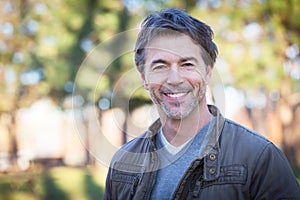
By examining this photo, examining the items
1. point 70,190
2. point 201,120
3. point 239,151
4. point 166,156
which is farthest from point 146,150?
point 70,190

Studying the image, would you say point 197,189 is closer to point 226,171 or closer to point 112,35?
point 226,171

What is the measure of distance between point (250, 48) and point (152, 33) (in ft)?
33.2

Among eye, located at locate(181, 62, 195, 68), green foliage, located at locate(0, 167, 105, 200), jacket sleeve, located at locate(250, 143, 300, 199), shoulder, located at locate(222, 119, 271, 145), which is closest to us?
jacket sleeve, located at locate(250, 143, 300, 199)

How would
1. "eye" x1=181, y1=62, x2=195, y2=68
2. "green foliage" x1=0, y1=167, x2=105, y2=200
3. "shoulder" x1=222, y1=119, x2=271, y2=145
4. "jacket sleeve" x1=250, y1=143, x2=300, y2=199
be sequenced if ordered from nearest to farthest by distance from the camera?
"jacket sleeve" x1=250, y1=143, x2=300, y2=199, "shoulder" x1=222, y1=119, x2=271, y2=145, "eye" x1=181, y1=62, x2=195, y2=68, "green foliage" x1=0, y1=167, x2=105, y2=200

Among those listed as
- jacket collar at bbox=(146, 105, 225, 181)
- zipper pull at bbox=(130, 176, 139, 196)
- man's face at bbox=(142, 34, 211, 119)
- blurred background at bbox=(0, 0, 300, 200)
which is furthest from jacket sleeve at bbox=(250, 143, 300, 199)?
blurred background at bbox=(0, 0, 300, 200)

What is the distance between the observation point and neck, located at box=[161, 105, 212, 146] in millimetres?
1960

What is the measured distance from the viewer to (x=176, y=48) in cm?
193

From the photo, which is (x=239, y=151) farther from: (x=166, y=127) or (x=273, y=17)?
(x=273, y=17)

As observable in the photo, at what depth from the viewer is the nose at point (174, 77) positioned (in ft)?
6.31

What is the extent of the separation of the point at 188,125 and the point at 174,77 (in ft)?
0.62

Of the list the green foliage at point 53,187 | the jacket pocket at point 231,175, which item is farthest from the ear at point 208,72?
the green foliage at point 53,187

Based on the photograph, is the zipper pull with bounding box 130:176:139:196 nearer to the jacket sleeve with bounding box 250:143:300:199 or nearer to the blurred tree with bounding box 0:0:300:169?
the jacket sleeve with bounding box 250:143:300:199

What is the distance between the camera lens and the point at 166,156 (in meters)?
1.98

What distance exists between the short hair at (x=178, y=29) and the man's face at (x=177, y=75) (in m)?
0.02
